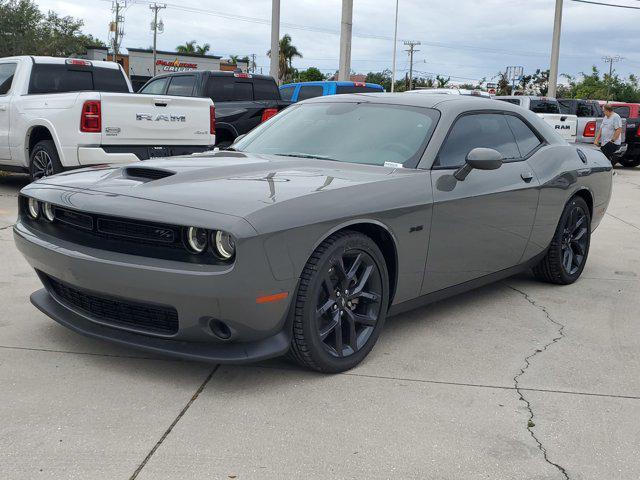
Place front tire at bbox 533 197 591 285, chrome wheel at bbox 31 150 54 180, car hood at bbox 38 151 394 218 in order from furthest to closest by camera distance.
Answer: chrome wheel at bbox 31 150 54 180 < front tire at bbox 533 197 591 285 < car hood at bbox 38 151 394 218

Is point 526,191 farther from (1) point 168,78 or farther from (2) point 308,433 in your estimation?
(1) point 168,78

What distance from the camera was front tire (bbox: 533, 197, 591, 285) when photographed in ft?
18.5

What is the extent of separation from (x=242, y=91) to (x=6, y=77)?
404 cm

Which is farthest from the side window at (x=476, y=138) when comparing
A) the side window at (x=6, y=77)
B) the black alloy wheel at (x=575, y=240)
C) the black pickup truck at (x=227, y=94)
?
the black pickup truck at (x=227, y=94)

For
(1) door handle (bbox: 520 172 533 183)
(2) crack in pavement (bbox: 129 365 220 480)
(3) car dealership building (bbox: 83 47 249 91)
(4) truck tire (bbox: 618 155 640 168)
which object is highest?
(3) car dealership building (bbox: 83 47 249 91)

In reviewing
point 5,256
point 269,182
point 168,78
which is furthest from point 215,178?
point 168,78

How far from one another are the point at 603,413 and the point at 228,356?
69.4 inches

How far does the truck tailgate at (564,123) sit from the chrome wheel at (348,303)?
49.3 ft

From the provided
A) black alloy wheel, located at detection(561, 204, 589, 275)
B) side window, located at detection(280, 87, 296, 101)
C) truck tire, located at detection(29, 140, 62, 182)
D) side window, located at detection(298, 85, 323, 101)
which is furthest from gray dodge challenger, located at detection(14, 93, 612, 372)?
side window, located at detection(280, 87, 296, 101)

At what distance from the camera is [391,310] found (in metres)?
4.12

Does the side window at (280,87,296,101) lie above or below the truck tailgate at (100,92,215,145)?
above

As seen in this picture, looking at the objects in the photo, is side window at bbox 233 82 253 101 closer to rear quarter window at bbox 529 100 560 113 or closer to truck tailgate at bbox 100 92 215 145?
truck tailgate at bbox 100 92 215 145

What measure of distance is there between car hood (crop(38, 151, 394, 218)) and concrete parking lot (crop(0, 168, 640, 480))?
890 mm

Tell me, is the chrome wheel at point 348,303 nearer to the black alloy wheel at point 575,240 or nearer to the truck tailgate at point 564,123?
the black alloy wheel at point 575,240
